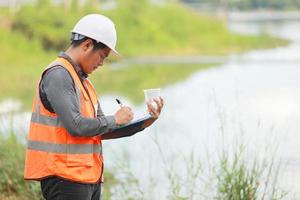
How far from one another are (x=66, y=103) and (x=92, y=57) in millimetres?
251

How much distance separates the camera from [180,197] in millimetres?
5586

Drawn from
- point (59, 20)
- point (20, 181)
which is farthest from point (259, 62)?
point (20, 181)

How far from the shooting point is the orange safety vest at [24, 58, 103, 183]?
3.55 meters

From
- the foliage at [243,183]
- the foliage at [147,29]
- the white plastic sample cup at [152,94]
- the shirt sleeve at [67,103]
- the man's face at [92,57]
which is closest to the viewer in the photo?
the shirt sleeve at [67,103]

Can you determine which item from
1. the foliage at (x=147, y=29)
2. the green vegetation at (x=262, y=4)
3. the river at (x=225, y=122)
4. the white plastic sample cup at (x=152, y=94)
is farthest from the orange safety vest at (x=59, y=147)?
the green vegetation at (x=262, y=4)

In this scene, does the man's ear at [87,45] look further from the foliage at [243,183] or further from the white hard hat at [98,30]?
the foliage at [243,183]

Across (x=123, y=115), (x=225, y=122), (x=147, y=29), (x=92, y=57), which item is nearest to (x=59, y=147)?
(x=123, y=115)

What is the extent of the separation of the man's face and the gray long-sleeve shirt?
12 cm

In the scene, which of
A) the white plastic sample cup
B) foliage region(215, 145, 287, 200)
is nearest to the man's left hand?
the white plastic sample cup

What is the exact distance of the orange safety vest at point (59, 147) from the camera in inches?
140

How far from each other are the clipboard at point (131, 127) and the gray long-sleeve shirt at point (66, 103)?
0.58 ft

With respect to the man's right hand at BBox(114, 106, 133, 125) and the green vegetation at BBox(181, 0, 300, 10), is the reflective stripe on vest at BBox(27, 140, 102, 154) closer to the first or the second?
the man's right hand at BBox(114, 106, 133, 125)

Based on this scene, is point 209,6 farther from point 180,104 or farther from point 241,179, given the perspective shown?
point 241,179

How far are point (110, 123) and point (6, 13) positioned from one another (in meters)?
25.2
